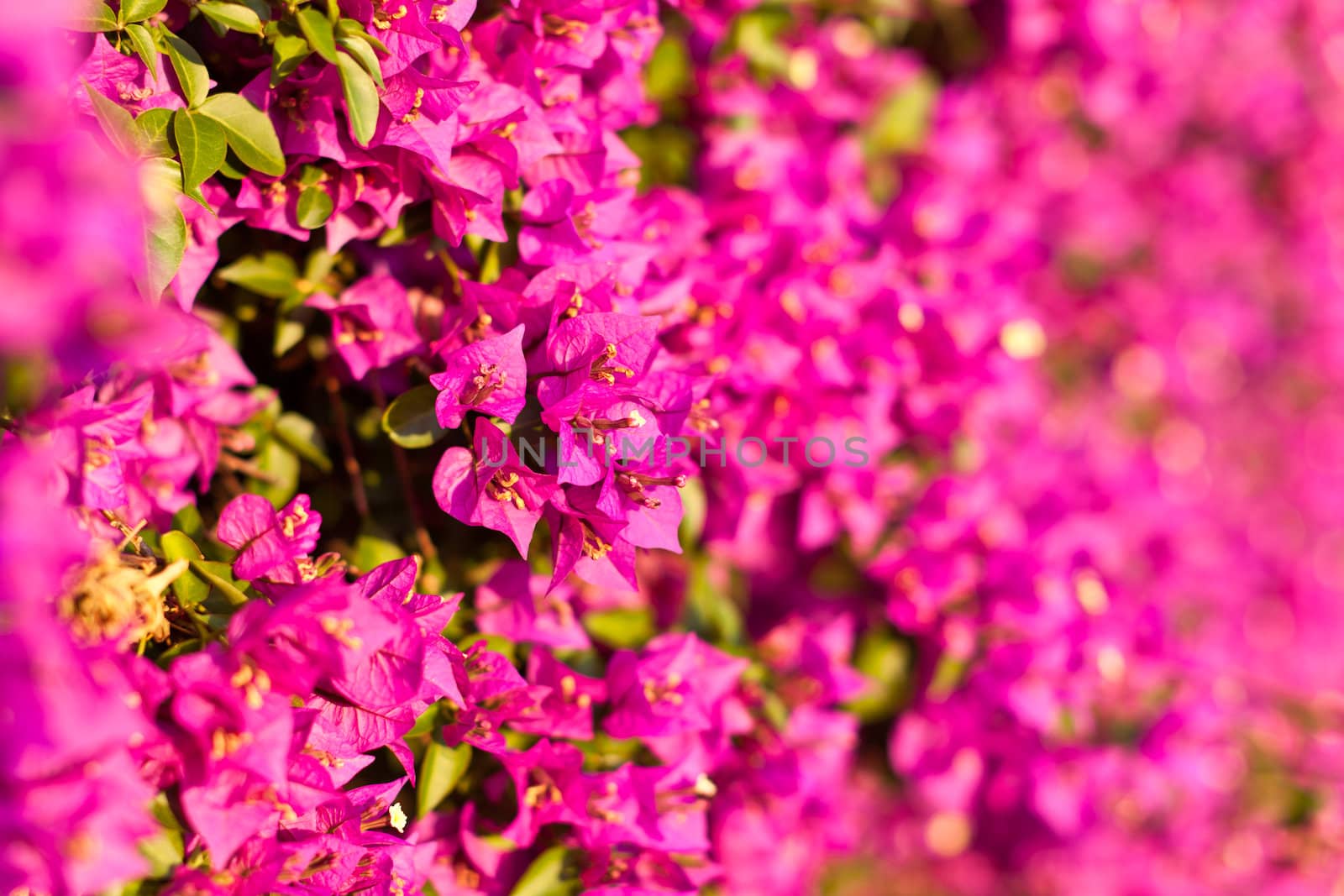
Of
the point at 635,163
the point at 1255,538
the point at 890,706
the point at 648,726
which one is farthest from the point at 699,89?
the point at 1255,538

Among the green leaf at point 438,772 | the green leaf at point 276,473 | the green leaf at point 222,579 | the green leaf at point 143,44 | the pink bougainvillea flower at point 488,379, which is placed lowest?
the green leaf at point 438,772

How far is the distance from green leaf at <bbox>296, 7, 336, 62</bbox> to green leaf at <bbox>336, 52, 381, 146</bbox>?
1cm

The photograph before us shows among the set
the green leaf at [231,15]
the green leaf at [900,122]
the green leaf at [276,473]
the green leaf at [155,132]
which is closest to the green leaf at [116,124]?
the green leaf at [155,132]

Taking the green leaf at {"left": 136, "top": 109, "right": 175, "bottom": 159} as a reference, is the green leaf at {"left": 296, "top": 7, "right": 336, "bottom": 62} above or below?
above

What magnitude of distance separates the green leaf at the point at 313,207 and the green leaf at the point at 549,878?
2.44 ft

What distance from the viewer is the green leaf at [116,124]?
0.85 meters

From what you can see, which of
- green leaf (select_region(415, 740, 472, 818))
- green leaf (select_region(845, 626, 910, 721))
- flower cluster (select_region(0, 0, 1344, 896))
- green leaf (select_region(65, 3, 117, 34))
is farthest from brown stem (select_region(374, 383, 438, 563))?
green leaf (select_region(845, 626, 910, 721))

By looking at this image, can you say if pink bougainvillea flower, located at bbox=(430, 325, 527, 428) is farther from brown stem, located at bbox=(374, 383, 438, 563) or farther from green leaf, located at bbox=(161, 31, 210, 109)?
green leaf, located at bbox=(161, 31, 210, 109)

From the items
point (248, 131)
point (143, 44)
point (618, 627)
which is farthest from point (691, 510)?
point (143, 44)

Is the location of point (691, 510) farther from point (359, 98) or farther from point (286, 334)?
point (359, 98)

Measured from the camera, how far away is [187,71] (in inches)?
Result: 36.1

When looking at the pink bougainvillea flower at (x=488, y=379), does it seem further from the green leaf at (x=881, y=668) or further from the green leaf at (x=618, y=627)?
the green leaf at (x=881, y=668)

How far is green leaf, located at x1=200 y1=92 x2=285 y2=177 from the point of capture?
93cm

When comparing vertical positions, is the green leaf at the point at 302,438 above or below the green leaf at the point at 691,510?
above
